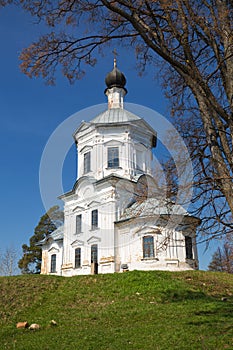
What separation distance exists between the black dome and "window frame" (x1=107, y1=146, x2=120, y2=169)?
773cm

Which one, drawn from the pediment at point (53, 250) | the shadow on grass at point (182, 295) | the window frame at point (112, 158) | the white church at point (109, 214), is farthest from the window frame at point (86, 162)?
the shadow on grass at point (182, 295)

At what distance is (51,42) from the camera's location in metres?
7.60

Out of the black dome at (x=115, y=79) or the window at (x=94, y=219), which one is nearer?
the window at (x=94, y=219)

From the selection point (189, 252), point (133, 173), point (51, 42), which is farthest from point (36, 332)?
point (133, 173)

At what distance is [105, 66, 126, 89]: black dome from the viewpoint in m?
32.9

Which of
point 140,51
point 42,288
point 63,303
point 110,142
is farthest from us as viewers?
point 110,142

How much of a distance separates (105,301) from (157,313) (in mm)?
3105

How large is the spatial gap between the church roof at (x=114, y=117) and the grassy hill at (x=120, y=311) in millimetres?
14064

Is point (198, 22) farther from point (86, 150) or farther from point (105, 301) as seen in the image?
point (86, 150)

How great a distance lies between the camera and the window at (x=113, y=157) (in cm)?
2741

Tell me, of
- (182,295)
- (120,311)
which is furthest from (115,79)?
(120,311)

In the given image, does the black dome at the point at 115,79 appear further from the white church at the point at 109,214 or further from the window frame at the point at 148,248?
the window frame at the point at 148,248

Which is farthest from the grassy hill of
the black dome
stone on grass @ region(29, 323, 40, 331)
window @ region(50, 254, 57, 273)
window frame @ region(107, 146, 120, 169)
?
the black dome

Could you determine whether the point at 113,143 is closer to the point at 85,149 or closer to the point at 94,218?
the point at 85,149
